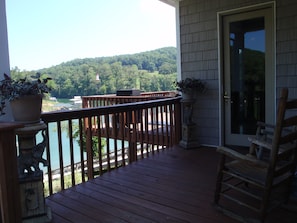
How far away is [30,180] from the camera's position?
2.26 metres

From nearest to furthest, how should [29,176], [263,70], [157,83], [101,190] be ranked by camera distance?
1. [29,176]
2. [101,190]
3. [263,70]
4. [157,83]

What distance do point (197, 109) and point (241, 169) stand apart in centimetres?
266

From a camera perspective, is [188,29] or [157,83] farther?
[157,83]

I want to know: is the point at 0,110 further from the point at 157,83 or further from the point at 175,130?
the point at 157,83

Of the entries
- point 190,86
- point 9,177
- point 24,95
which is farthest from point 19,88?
point 190,86

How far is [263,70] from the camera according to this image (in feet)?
14.0

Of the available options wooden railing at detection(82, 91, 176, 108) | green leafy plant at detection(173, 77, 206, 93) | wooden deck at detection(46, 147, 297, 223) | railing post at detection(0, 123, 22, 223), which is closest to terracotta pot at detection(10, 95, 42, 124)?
railing post at detection(0, 123, 22, 223)

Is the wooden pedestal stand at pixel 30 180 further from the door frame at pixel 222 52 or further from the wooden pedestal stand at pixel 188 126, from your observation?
the door frame at pixel 222 52

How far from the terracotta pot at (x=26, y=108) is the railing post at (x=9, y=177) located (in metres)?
0.16

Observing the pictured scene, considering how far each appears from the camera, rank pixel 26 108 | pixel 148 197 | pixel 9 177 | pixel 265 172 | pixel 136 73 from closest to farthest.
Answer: pixel 9 177
pixel 26 108
pixel 265 172
pixel 148 197
pixel 136 73

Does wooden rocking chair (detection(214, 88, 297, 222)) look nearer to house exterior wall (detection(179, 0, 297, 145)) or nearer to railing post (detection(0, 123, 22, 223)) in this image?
railing post (detection(0, 123, 22, 223))

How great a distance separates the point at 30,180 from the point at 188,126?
2969 mm

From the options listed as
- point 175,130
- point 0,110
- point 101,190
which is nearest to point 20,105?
point 0,110

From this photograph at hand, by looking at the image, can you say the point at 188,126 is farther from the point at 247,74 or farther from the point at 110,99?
the point at 110,99
